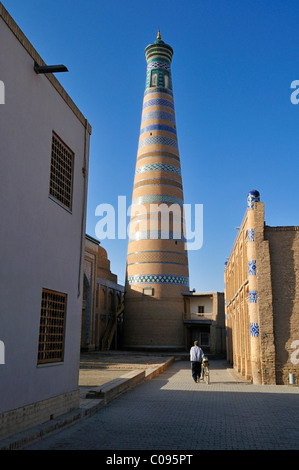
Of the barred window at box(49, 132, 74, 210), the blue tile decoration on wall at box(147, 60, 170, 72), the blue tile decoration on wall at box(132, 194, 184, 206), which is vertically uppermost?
the blue tile decoration on wall at box(147, 60, 170, 72)

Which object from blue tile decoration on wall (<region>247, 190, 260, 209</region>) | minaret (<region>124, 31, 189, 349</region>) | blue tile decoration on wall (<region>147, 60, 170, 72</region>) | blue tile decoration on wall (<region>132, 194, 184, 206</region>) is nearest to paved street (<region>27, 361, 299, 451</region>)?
blue tile decoration on wall (<region>247, 190, 260, 209</region>)

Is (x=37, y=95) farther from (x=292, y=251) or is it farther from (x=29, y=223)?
(x=292, y=251)

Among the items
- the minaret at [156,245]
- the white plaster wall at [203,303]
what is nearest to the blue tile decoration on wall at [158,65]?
the minaret at [156,245]

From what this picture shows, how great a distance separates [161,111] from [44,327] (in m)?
22.8

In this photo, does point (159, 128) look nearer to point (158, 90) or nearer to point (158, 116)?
point (158, 116)

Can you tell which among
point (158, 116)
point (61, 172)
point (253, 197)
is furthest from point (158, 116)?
point (61, 172)

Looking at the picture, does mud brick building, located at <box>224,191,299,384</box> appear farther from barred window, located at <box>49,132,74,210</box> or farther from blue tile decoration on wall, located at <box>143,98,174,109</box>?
blue tile decoration on wall, located at <box>143,98,174,109</box>

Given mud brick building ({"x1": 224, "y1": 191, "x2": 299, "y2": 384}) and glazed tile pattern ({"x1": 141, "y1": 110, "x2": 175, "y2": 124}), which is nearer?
mud brick building ({"x1": 224, "y1": 191, "x2": 299, "y2": 384})

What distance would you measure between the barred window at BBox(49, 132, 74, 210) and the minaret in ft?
59.0

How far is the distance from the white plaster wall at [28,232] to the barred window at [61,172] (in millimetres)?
187

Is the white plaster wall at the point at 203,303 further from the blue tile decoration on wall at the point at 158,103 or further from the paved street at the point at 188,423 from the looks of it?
the paved street at the point at 188,423

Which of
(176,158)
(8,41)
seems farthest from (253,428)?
(176,158)

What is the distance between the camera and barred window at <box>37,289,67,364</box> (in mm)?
6277

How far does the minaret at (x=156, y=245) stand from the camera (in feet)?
82.7
